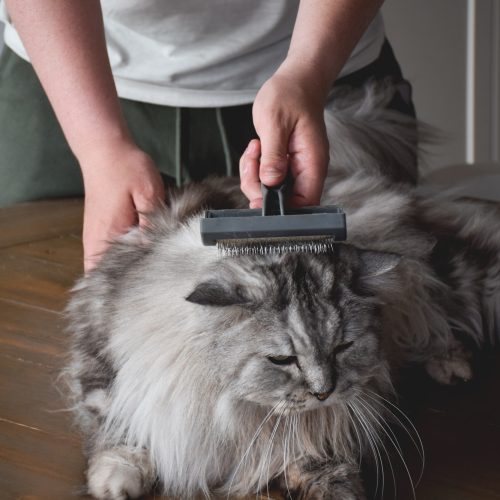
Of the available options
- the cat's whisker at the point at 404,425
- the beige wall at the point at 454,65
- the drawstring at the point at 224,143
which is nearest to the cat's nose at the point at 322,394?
the cat's whisker at the point at 404,425

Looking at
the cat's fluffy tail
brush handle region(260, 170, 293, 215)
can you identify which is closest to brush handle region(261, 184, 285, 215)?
brush handle region(260, 170, 293, 215)

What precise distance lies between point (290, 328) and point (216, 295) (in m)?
0.10

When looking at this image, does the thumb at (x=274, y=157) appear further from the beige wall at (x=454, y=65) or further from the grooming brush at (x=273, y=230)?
the beige wall at (x=454, y=65)

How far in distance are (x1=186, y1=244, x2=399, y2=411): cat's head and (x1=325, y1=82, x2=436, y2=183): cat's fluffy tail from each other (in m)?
0.52

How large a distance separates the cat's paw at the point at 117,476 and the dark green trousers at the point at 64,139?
82cm

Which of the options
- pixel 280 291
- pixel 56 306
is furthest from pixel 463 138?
pixel 280 291

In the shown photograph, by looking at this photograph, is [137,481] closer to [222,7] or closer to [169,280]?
[169,280]

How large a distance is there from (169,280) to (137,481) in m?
0.28

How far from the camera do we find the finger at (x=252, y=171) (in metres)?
1.22

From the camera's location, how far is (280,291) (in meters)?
1.07

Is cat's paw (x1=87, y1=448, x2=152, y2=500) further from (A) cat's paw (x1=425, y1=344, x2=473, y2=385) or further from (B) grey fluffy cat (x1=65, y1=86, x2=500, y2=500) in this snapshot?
(A) cat's paw (x1=425, y1=344, x2=473, y2=385)

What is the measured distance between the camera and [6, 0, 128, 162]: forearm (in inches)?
56.0

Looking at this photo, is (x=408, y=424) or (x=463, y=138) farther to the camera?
(x=463, y=138)

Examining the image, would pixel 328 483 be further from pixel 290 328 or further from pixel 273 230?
pixel 273 230
